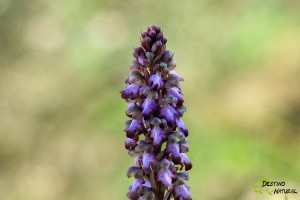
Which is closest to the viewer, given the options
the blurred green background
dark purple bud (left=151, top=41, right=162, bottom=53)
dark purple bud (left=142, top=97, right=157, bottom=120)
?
dark purple bud (left=142, top=97, right=157, bottom=120)

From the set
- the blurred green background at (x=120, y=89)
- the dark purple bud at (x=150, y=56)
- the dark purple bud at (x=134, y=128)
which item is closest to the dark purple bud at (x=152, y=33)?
the dark purple bud at (x=150, y=56)

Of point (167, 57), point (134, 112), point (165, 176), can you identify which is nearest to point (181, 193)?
point (165, 176)

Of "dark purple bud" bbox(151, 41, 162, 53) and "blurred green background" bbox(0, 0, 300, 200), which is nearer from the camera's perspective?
"dark purple bud" bbox(151, 41, 162, 53)

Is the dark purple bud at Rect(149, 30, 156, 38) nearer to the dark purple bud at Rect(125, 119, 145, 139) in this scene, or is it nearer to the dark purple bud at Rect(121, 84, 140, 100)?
the dark purple bud at Rect(121, 84, 140, 100)

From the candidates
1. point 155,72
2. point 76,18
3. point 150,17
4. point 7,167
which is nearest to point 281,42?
point 150,17

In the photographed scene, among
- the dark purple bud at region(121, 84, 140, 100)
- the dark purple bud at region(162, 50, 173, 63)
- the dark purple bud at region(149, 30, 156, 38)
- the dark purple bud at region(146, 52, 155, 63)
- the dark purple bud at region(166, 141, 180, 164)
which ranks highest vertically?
the dark purple bud at region(149, 30, 156, 38)

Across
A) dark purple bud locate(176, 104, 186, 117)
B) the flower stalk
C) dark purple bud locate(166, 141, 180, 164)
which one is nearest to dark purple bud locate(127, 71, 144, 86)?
the flower stalk
